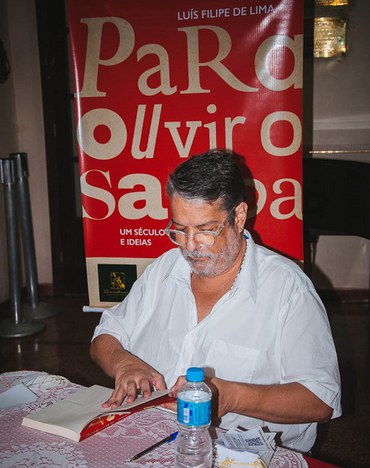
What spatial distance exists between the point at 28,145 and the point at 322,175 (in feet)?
7.88

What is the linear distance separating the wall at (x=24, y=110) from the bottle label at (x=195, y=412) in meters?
3.52

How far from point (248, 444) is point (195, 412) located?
0.68 ft

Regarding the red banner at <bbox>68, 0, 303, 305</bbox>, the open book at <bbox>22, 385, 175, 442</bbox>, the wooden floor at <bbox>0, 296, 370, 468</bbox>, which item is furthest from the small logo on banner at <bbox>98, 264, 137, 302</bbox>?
the open book at <bbox>22, 385, 175, 442</bbox>

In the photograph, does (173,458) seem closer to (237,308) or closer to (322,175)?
(237,308)

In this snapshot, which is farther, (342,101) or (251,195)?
(342,101)

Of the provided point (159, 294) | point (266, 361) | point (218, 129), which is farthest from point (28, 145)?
point (266, 361)

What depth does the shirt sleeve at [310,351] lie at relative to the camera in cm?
136

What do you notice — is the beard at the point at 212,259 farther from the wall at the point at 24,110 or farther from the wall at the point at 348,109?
the wall at the point at 24,110

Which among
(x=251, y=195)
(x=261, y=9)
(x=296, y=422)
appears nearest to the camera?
(x=296, y=422)

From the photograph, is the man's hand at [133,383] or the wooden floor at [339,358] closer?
the man's hand at [133,383]

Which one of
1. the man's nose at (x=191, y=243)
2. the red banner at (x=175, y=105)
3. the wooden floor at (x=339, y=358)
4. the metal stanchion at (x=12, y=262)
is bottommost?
the wooden floor at (x=339, y=358)

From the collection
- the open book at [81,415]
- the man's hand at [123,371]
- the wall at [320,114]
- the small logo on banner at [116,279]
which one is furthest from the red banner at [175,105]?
the wall at [320,114]

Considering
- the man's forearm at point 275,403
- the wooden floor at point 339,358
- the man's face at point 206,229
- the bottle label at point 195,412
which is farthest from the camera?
the wooden floor at point 339,358

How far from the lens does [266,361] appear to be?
57.9 inches
